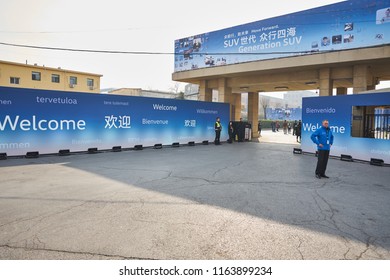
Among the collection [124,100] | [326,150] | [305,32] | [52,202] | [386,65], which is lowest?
[52,202]

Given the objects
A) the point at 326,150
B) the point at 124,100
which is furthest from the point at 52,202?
the point at 124,100

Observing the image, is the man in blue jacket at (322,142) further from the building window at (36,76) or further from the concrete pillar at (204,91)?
the building window at (36,76)

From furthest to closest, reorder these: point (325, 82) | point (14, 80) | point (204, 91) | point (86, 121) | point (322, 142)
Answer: point (14, 80)
point (204, 91)
point (325, 82)
point (86, 121)
point (322, 142)

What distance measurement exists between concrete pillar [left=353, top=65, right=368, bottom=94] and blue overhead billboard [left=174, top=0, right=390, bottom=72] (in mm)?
1745

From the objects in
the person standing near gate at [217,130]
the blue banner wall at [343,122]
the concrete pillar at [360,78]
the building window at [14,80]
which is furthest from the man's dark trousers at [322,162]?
the building window at [14,80]

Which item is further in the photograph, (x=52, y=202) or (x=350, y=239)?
(x=52, y=202)

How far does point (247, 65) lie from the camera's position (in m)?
21.2

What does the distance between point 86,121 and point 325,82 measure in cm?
1614

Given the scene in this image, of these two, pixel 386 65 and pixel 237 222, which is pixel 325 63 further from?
pixel 237 222

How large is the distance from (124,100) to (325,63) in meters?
13.3

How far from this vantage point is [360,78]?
17.3 meters

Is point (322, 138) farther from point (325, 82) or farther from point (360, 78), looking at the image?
point (325, 82)

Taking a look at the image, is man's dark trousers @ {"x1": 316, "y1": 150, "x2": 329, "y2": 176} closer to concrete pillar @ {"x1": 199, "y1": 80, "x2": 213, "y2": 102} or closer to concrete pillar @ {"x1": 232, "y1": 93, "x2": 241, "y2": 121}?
concrete pillar @ {"x1": 199, "y1": 80, "x2": 213, "y2": 102}

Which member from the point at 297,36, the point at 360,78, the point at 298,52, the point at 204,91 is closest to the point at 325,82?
the point at 360,78
